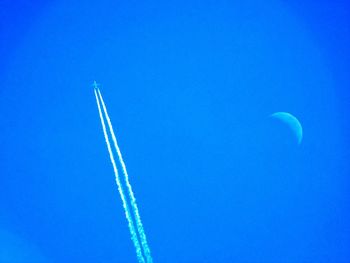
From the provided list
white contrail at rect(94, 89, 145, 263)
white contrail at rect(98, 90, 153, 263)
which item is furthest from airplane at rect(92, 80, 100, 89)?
white contrail at rect(98, 90, 153, 263)

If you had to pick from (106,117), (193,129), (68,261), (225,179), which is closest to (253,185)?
(225,179)

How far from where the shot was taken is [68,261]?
746 cm

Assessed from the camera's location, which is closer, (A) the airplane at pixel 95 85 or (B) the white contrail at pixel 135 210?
(A) the airplane at pixel 95 85

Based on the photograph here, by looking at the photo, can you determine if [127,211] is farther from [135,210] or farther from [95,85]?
[95,85]

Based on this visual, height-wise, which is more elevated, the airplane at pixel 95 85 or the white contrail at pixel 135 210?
the airplane at pixel 95 85

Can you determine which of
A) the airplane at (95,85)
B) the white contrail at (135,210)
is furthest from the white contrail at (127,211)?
the airplane at (95,85)

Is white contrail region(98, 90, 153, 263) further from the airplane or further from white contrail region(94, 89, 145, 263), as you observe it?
the airplane

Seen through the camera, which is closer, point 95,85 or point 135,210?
point 95,85

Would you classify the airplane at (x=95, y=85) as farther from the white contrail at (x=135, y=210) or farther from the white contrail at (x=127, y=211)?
the white contrail at (x=135, y=210)

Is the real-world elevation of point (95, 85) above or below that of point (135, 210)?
above

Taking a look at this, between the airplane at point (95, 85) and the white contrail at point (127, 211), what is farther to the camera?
the white contrail at point (127, 211)

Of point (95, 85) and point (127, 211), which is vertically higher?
point (95, 85)

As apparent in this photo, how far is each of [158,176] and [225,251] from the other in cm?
260

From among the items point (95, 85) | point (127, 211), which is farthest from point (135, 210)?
point (95, 85)
